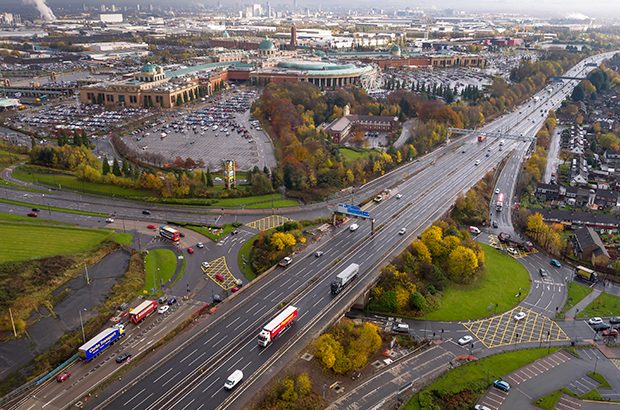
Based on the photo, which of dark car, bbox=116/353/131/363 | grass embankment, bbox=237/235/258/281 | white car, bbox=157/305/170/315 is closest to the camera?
dark car, bbox=116/353/131/363

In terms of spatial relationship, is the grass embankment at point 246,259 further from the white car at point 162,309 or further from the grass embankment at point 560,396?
the grass embankment at point 560,396

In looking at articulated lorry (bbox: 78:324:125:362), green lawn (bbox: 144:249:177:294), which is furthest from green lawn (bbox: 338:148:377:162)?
articulated lorry (bbox: 78:324:125:362)

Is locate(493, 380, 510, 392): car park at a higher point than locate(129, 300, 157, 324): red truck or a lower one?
lower

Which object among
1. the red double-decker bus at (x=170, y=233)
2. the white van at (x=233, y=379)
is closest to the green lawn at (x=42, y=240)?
the red double-decker bus at (x=170, y=233)

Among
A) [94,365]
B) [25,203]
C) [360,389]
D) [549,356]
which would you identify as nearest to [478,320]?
[549,356]

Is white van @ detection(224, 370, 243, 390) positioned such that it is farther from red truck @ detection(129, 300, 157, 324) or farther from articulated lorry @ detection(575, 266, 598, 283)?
articulated lorry @ detection(575, 266, 598, 283)
